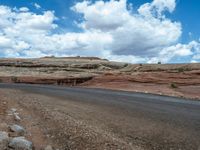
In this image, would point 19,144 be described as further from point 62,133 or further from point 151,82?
point 151,82

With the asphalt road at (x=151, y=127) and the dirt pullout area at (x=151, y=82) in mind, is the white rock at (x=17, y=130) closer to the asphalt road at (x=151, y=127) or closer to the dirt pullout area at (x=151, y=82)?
the asphalt road at (x=151, y=127)

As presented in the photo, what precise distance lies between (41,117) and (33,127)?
6.52ft

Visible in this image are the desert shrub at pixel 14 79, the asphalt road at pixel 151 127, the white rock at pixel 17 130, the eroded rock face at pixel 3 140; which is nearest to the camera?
the eroded rock face at pixel 3 140

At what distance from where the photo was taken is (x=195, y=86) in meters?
34.3

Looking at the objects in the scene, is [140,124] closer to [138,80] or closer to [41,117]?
[41,117]

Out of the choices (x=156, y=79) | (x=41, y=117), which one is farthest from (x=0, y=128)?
(x=156, y=79)

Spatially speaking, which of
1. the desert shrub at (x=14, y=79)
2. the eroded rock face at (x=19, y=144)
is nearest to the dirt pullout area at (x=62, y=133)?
the eroded rock face at (x=19, y=144)

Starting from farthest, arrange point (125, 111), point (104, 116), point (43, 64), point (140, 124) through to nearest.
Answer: point (43, 64) → point (125, 111) → point (104, 116) → point (140, 124)

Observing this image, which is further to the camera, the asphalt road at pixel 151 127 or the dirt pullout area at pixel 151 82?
the dirt pullout area at pixel 151 82

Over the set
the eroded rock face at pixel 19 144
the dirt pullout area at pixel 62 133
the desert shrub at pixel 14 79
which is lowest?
the desert shrub at pixel 14 79

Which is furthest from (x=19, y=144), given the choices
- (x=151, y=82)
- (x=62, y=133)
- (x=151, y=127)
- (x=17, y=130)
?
(x=151, y=82)

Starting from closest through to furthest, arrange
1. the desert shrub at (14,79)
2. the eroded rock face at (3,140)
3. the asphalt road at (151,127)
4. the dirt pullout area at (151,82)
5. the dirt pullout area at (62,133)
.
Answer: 1. the eroded rock face at (3,140)
2. the dirt pullout area at (62,133)
3. the asphalt road at (151,127)
4. the dirt pullout area at (151,82)
5. the desert shrub at (14,79)

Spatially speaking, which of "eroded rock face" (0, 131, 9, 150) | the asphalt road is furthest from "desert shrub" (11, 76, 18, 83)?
"eroded rock face" (0, 131, 9, 150)

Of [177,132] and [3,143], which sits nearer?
[3,143]
